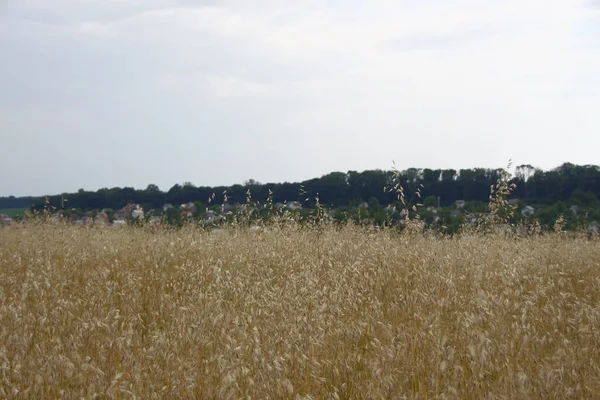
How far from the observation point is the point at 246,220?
7.55 m

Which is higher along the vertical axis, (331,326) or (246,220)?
(246,220)

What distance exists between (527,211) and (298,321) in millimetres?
8448

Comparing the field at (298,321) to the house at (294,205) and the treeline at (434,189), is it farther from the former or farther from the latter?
the treeline at (434,189)

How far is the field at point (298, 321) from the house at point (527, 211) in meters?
3.57

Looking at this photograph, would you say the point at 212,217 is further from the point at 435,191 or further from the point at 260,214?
the point at 435,191

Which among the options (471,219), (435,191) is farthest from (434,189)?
(471,219)

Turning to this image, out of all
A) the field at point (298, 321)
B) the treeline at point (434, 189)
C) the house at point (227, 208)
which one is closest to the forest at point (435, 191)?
the treeline at point (434, 189)

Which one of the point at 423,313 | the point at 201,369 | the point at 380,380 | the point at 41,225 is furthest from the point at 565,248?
the point at 41,225

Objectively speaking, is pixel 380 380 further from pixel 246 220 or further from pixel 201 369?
pixel 246 220

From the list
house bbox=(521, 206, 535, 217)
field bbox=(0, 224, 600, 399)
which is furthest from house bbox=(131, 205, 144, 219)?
house bbox=(521, 206, 535, 217)

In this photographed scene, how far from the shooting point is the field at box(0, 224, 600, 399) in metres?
2.59

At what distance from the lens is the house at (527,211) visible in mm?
9865

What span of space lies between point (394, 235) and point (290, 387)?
16.1 ft

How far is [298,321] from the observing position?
3.35 meters
